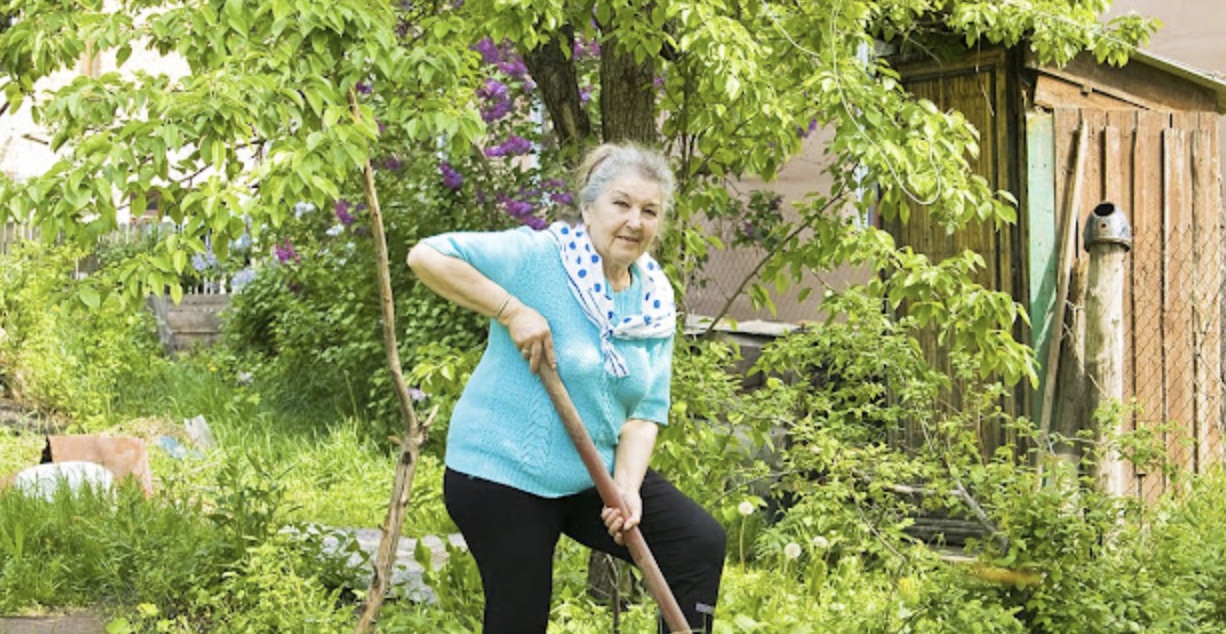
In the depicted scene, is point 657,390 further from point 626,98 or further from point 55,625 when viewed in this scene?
point 55,625

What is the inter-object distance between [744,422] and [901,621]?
32.7 inches

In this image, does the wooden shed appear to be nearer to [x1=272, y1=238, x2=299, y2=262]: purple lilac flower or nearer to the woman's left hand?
the woman's left hand

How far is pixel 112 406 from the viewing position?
33.6 feet

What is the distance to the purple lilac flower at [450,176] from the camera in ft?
28.9

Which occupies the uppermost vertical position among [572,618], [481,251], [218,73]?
[218,73]

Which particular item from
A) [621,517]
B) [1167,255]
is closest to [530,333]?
[621,517]

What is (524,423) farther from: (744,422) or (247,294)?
(247,294)

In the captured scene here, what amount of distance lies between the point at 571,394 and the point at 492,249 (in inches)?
14.7

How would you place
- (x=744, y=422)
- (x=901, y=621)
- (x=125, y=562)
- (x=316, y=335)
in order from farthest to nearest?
(x=316, y=335) < (x=125, y=562) < (x=744, y=422) < (x=901, y=621)

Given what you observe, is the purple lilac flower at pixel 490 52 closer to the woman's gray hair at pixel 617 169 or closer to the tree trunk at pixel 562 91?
the tree trunk at pixel 562 91

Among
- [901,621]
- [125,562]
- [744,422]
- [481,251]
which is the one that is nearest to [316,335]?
[125,562]

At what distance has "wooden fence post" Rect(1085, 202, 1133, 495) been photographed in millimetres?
6305

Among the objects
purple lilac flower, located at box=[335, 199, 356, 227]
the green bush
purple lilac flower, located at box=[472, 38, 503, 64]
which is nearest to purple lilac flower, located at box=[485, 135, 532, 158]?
purple lilac flower, located at box=[472, 38, 503, 64]

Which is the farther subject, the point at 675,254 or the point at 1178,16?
the point at 1178,16
